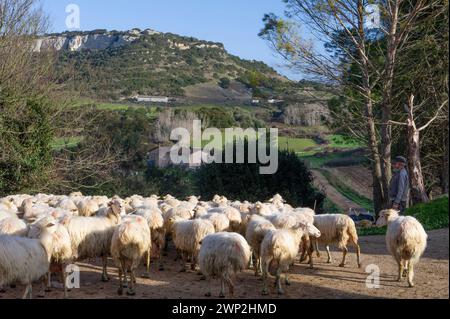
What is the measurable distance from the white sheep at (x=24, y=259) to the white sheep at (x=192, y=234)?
305 centimetres

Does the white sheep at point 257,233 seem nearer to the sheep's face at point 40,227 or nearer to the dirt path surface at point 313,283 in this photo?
the dirt path surface at point 313,283

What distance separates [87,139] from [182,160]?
45.9ft

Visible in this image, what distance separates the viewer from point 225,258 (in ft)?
29.8

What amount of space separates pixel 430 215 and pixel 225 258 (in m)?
10.2

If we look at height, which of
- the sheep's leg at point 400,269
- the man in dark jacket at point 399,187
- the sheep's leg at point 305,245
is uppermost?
the man in dark jacket at point 399,187

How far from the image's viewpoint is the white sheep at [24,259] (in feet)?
27.5

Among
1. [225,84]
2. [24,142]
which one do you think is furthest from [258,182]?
[225,84]

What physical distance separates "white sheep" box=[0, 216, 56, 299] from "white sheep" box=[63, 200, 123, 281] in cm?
111

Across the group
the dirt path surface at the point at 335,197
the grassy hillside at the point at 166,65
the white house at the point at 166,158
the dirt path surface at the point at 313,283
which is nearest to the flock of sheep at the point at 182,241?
the dirt path surface at the point at 313,283

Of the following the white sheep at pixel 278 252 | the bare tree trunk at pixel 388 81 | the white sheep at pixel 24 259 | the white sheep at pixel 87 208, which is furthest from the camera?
the bare tree trunk at pixel 388 81

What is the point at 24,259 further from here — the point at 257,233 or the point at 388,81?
the point at 388,81

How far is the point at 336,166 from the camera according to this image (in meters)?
56.7

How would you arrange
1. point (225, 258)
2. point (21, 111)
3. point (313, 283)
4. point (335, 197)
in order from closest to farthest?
Result: point (225, 258), point (313, 283), point (21, 111), point (335, 197)

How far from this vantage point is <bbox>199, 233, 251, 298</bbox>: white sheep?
9102 mm
